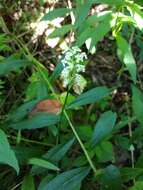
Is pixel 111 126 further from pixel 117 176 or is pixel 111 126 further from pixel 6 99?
pixel 6 99

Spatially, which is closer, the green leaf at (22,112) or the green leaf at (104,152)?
Answer: the green leaf at (22,112)

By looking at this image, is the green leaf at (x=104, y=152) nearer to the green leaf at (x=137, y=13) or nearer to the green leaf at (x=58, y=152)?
the green leaf at (x=58, y=152)

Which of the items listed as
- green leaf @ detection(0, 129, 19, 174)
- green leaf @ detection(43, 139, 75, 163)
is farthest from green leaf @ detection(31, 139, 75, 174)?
green leaf @ detection(0, 129, 19, 174)

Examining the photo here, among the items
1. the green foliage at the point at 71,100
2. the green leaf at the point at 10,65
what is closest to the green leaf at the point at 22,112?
the green foliage at the point at 71,100

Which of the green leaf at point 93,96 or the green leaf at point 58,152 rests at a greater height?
the green leaf at point 93,96

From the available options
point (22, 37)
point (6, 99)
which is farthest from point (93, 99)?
point (22, 37)

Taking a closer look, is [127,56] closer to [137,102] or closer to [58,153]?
[137,102]
